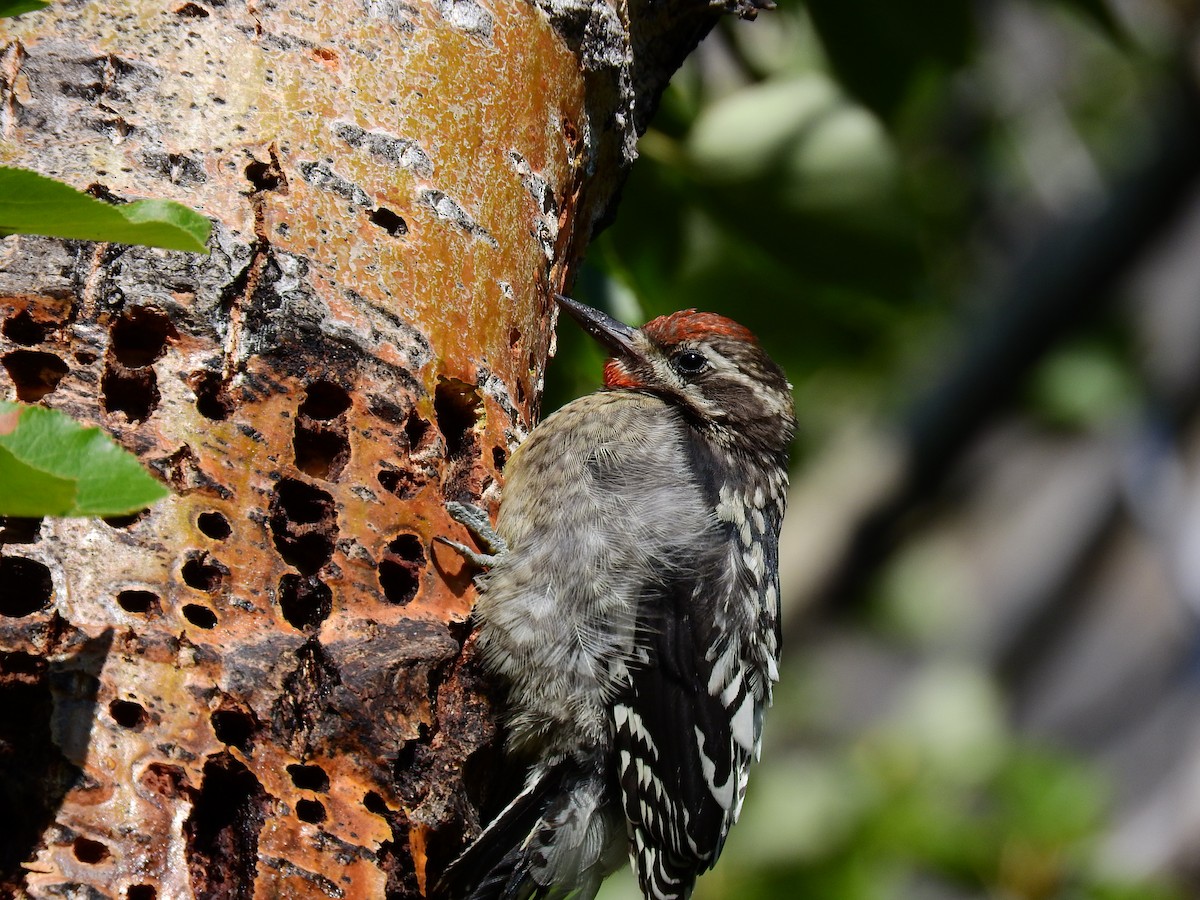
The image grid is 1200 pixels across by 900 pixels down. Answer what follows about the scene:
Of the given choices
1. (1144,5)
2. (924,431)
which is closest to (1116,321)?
(924,431)

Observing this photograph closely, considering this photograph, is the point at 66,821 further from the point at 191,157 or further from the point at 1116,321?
the point at 1116,321

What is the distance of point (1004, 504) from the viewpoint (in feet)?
20.7

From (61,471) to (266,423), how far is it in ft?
2.26

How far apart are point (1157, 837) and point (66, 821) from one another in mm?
5650

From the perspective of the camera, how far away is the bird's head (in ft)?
11.0

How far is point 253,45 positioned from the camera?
206 centimetres

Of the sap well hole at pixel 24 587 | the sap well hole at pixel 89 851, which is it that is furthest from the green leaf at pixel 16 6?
the sap well hole at pixel 89 851

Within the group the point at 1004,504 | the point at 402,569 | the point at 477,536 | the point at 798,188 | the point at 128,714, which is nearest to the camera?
the point at 128,714

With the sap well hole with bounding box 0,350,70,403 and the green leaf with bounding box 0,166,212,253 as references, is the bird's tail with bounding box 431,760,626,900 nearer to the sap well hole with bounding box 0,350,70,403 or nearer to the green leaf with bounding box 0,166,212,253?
the sap well hole with bounding box 0,350,70,403

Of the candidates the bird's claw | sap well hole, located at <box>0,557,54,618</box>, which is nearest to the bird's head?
the bird's claw

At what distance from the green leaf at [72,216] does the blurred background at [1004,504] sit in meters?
1.94

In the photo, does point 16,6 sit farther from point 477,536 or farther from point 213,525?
point 477,536

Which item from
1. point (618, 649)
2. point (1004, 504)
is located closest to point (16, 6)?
point (618, 649)

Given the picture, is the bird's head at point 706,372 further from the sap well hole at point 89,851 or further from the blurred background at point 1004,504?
the sap well hole at point 89,851
